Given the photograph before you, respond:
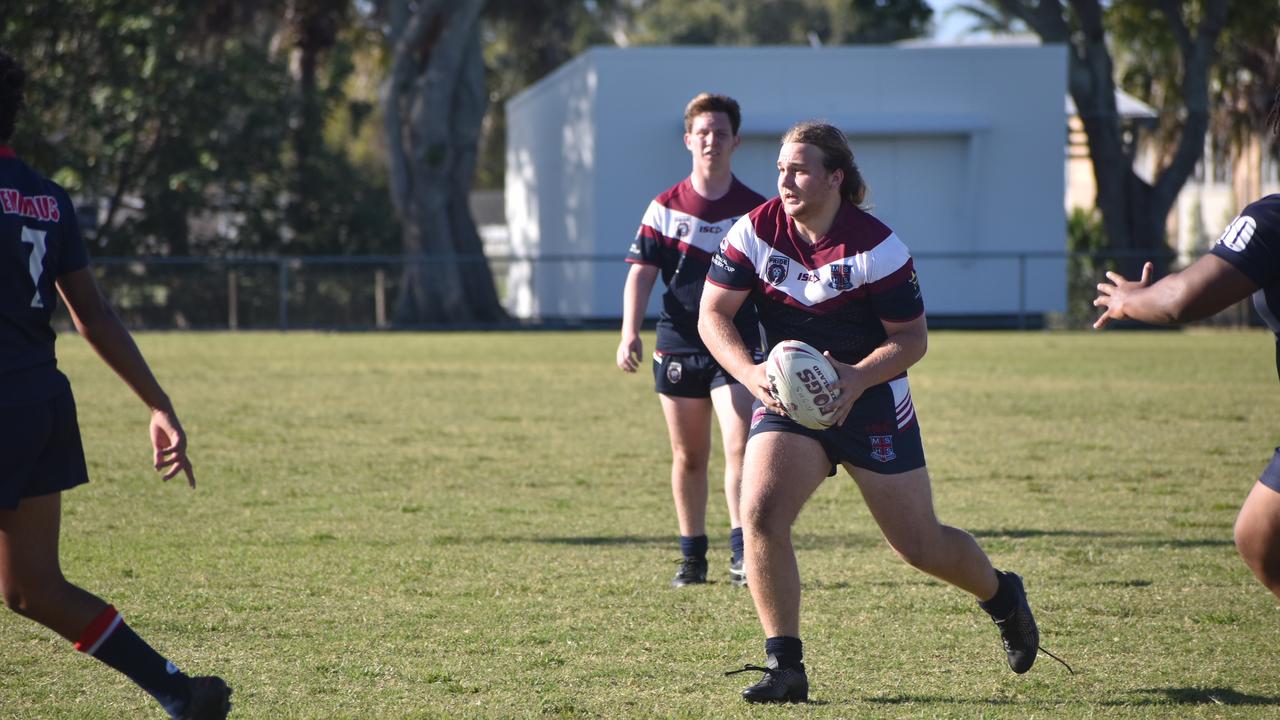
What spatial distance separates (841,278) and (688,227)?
2076mm

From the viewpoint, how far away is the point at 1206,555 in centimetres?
775

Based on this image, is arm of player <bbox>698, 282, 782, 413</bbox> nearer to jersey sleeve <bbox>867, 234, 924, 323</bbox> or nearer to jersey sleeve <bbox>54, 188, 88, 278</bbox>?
jersey sleeve <bbox>867, 234, 924, 323</bbox>

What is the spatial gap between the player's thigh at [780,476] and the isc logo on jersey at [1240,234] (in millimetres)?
1541

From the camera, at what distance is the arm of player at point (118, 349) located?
4188mm

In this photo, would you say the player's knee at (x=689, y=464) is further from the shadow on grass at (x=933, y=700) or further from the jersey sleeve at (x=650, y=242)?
the shadow on grass at (x=933, y=700)

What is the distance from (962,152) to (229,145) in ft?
50.5

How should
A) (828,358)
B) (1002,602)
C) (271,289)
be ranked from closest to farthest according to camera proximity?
(828,358), (1002,602), (271,289)

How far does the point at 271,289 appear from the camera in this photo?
2789 centimetres

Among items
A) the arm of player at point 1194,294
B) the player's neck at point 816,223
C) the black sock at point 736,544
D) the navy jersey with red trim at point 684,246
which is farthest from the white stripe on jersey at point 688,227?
the arm of player at point 1194,294

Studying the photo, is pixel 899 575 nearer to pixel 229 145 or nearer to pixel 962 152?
pixel 962 152

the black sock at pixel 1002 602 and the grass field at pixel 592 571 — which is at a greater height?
the black sock at pixel 1002 602

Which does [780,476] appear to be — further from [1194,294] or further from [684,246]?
[684,246]

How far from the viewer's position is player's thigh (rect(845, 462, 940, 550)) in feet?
16.3

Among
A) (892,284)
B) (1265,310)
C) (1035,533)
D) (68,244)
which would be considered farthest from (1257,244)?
(1035,533)
